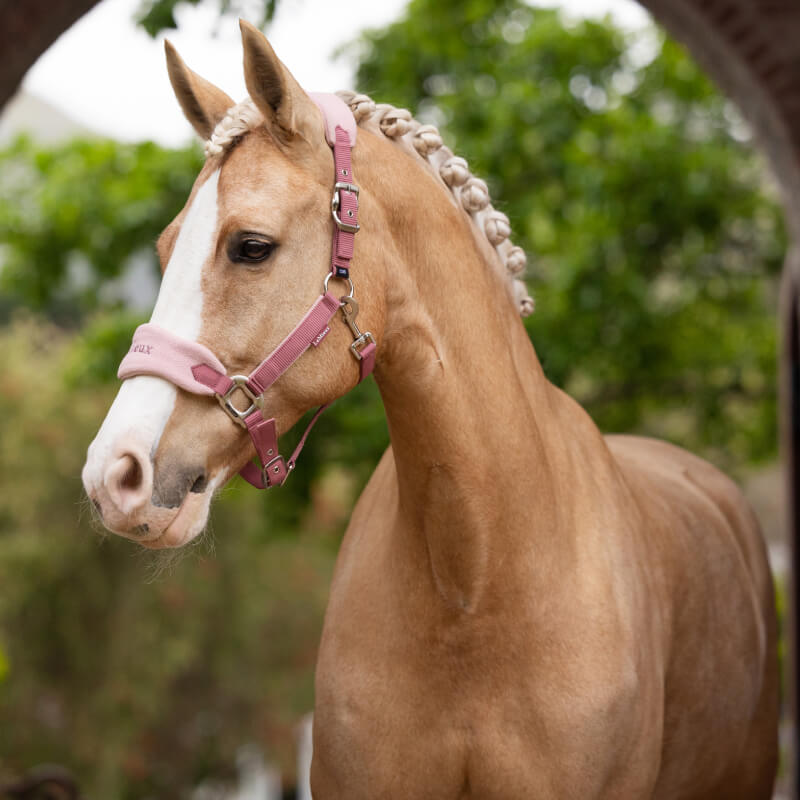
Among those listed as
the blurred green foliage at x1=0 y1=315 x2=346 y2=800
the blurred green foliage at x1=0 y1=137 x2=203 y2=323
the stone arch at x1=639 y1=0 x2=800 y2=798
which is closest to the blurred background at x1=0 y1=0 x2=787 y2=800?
the blurred green foliage at x1=0 y1=137 x2=203 y2=323

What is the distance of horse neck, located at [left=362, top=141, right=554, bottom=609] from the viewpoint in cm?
229

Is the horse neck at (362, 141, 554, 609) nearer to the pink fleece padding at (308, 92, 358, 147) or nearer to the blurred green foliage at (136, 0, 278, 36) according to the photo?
the pink fleece padding at (308, 92, 358, 147)

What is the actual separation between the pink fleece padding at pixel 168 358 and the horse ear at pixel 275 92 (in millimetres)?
481

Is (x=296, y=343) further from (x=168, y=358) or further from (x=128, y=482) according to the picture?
(x=128, y=482)

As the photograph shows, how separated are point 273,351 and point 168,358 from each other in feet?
0.69

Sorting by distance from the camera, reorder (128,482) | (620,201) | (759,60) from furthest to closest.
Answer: (620,201)
(759,60)
(128,482)

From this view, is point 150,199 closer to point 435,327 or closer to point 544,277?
point 544,277

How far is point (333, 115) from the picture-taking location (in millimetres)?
2229

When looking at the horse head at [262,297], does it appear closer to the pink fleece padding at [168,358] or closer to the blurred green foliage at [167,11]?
the pink fleece padding at [168,358]

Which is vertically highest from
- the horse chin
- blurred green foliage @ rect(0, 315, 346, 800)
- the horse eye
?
the horse eye

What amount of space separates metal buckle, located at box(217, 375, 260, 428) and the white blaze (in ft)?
0.32

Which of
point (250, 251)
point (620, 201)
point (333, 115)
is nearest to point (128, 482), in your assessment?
point (250, 251)

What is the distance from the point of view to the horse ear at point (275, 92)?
1.97 metres

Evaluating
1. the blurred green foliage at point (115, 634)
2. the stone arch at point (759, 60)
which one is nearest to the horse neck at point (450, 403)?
the stone arch at point (759, 60)
